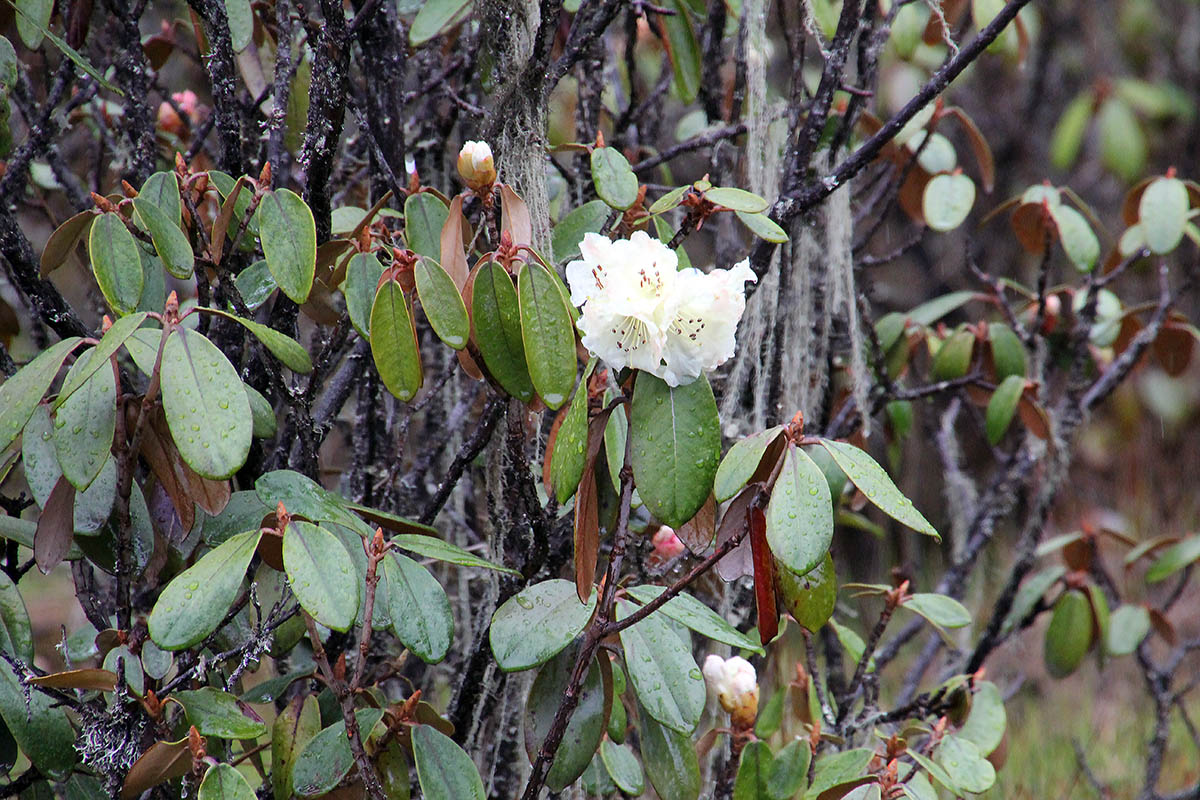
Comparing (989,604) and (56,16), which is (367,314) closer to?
(56,16)

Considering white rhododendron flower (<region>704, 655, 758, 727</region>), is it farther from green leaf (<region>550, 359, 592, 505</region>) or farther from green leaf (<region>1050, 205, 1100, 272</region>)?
green leaf (<region>1050, 205, 1100, 272</region>)

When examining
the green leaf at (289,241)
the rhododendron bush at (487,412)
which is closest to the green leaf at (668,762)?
the rhododendron bush at (487,412)

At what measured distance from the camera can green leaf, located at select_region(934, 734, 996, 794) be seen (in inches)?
45.5

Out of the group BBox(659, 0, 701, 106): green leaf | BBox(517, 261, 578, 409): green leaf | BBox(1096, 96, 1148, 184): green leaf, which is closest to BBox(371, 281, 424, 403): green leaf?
BBox(517, 261, 578, 409): green leaf

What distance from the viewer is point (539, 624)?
0.97m

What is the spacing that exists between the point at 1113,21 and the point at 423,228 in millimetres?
3765

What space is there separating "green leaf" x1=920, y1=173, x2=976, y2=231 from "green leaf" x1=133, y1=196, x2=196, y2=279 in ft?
3.80

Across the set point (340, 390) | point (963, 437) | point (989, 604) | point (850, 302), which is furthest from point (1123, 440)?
point (340, 390)

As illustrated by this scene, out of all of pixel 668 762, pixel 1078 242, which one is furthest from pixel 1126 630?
pixel 668 762

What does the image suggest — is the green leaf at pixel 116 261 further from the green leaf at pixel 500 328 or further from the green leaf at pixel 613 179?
the green leaf at pixel 613 179

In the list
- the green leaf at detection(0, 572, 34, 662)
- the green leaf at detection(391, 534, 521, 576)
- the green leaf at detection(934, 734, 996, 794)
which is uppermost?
the green leaf at detection(391, 534, 521, 576)

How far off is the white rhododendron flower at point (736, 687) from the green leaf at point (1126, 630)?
1.10m

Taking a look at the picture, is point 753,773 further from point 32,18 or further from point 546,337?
point 32,18

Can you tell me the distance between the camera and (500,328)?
965mm
